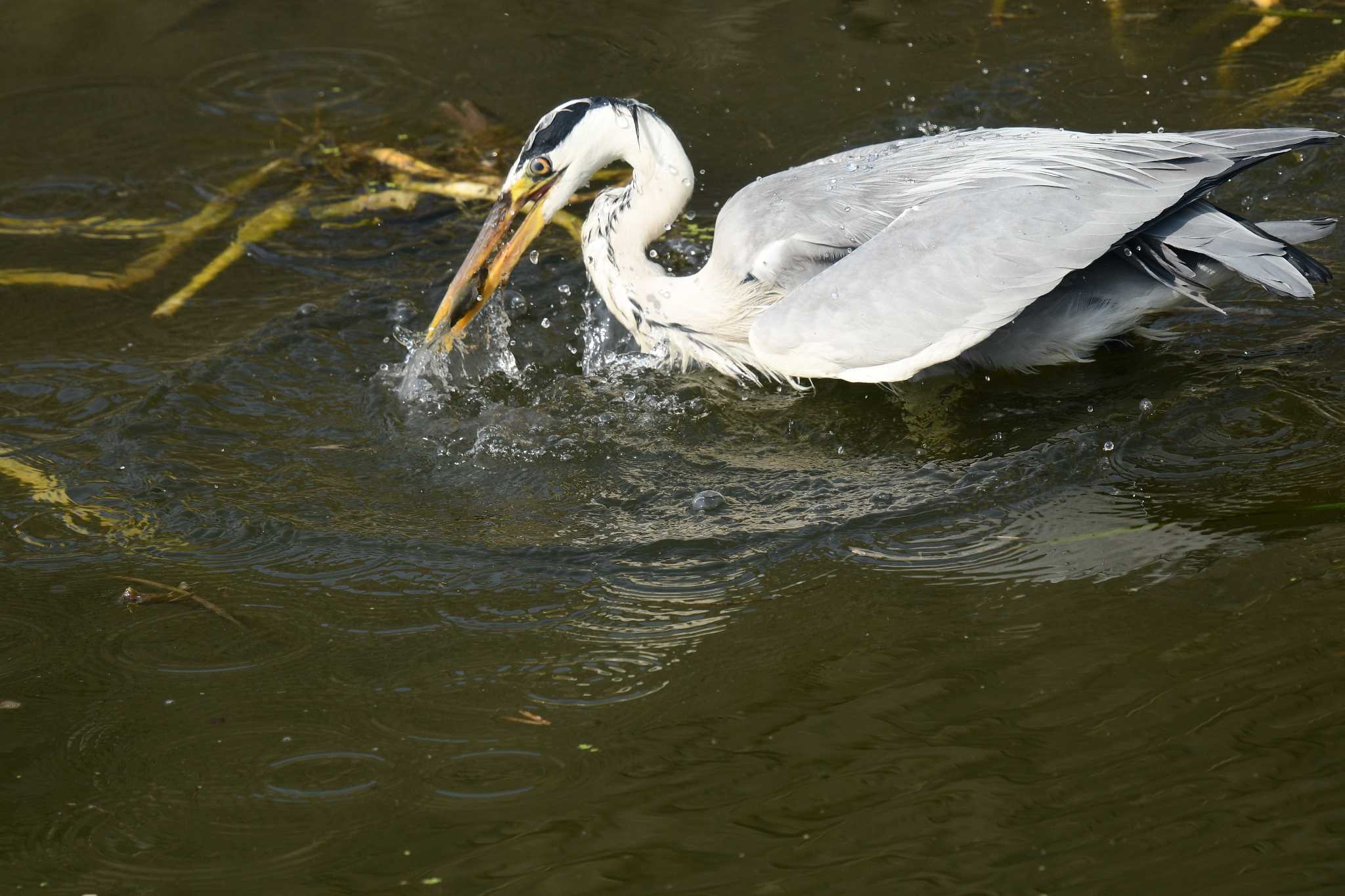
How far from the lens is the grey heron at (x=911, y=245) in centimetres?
448

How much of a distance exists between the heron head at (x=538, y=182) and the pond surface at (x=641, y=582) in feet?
0.98

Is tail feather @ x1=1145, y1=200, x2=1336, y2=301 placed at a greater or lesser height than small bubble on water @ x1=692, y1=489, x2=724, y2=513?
greater

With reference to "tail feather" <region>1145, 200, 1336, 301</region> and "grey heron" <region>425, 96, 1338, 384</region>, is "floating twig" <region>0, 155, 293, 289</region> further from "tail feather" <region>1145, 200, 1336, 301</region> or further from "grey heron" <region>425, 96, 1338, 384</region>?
"tail feather" <region>1145, 200, 1336, 301</region>

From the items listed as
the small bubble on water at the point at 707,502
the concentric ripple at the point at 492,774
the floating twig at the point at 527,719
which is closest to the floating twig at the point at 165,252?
the small bubble on water at the point at 707,502

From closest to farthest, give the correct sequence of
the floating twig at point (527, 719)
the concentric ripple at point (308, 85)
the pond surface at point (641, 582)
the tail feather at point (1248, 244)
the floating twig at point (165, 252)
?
the pond surface at point (641, 582), the floating twig at point (527, 719), the tail feather at point (1248, 244), the floating twig at point (165, 252), the concentric ripple at point (308, 85)

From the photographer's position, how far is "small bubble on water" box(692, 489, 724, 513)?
13.7ft

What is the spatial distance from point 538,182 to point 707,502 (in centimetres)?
166

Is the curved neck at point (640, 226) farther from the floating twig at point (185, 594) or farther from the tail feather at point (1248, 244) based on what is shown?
the floating twig at point (185, 594)

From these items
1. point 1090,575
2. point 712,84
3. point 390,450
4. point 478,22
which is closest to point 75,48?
point 478,22

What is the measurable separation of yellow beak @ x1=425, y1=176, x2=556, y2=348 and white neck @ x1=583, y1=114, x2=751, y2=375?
287mm

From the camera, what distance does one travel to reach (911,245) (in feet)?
15.0

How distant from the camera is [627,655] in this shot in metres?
3.46

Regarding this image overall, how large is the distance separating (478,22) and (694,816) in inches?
261

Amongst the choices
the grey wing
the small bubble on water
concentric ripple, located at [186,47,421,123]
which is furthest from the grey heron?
concentric ripple, located at [186,47,421,123]
